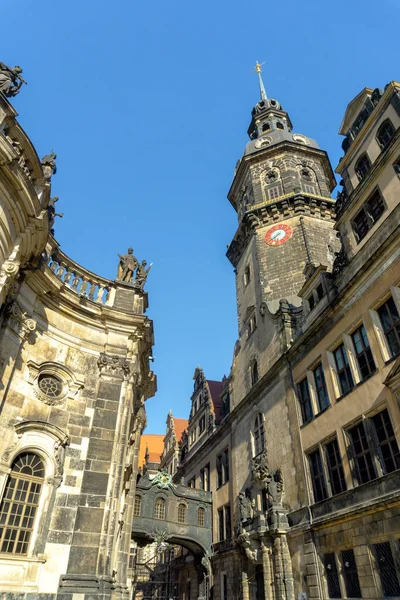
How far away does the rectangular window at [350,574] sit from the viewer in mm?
12570

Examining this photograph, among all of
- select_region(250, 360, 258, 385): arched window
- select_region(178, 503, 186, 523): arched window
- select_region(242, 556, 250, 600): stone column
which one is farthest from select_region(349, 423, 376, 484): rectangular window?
select_region(178, 503, 186, 523): arched window

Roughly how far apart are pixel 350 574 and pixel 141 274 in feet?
44.4

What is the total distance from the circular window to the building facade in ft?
0.11

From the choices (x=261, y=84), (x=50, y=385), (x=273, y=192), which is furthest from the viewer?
(x=261, y=84)

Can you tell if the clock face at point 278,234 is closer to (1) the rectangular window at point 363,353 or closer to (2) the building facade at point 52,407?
(1) the rectangular window at point 363,353

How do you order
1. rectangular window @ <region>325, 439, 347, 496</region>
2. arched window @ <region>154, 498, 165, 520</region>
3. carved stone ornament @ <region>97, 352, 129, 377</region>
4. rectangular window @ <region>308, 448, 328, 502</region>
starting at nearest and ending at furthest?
1. rectangular window @ <region>325, 439, 347, 496</region>
2. carved stone ornament @ <region>97, 352, 129, 377</region>
3. rectangular window @ <region>308, 448, 328, 502</region>
4. arched window @ <region>154, 498, 165, 520</region>

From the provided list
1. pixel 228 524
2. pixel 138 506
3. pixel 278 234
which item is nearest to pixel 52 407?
pixel 138 506

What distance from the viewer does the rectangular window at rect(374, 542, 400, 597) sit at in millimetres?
11237

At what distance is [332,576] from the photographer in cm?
1384

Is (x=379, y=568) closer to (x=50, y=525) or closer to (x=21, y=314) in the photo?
(x=50, y=525)

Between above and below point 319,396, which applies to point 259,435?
above

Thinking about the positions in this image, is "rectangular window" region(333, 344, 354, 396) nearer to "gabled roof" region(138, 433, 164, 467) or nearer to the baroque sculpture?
the baroque sculpture

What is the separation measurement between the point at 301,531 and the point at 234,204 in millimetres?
27663

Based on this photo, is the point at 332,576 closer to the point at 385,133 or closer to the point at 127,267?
the point at 127,267
